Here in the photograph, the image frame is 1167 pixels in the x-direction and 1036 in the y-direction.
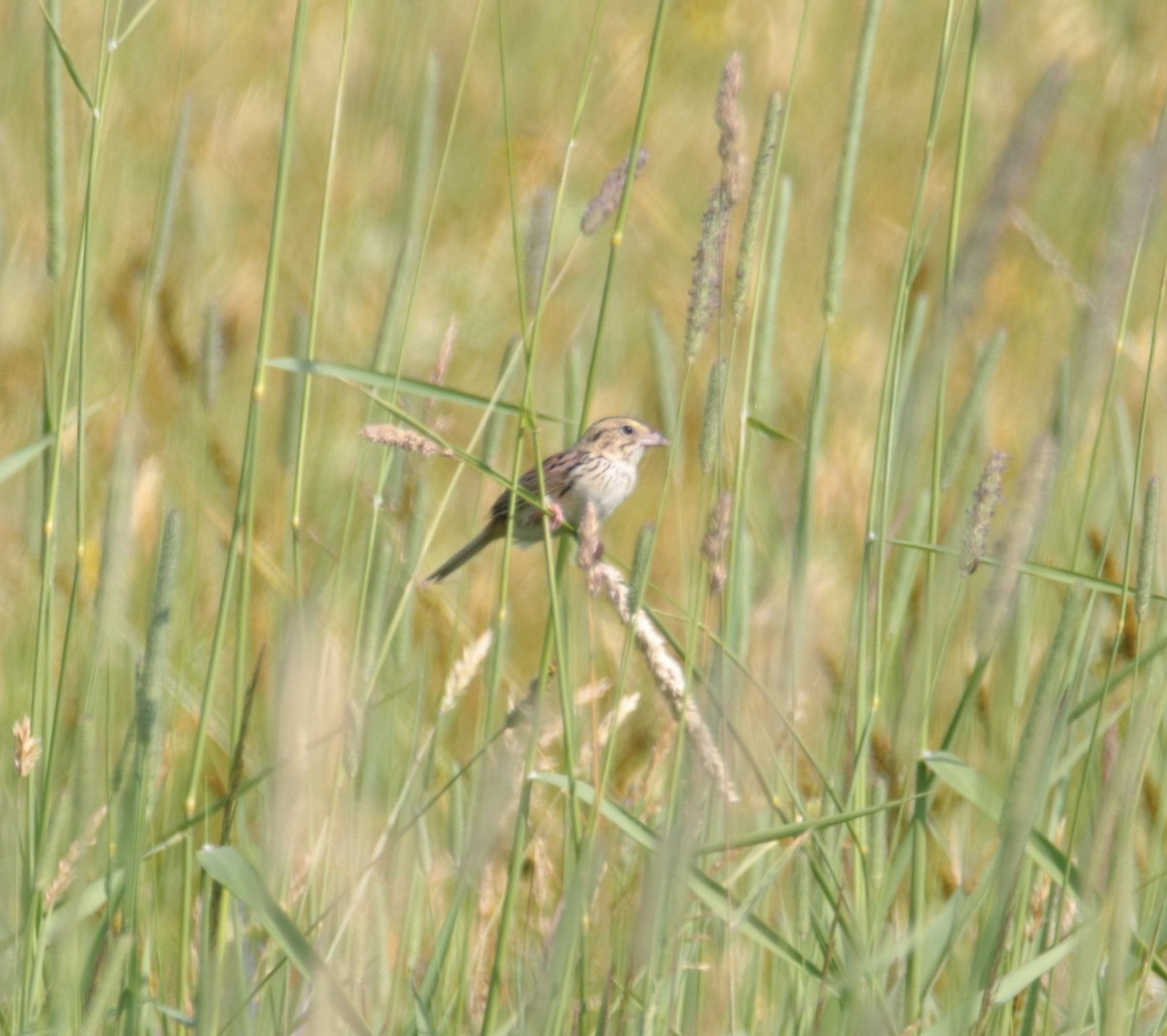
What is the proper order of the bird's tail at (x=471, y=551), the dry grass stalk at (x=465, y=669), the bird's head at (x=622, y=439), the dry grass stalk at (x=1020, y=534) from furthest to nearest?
the bird's head at (x=622, y=439) → the bird's tail at (x=471, y=551) → the dry grass stalk at (x=465, y=669) → the dry grass stalk at (x=1020, y=534)

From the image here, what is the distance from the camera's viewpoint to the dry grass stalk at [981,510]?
43.6 inches

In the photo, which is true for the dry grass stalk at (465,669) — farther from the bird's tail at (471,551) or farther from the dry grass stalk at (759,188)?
the bird's tail at (471,551)

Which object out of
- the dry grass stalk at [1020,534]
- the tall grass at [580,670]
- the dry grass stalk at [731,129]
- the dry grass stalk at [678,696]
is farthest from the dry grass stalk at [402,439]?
the dry grass stalk at [1020,534]

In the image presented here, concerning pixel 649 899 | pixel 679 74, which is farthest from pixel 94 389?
pixel 649 899

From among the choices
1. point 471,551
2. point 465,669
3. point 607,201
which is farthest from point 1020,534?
point 471,551

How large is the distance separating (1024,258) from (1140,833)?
1.55m

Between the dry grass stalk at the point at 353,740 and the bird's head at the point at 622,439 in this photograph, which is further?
the bird's head at the point at 622,439

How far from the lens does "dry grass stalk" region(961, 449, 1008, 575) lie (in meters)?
1.11

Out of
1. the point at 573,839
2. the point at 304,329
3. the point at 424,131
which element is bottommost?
the point at 573,839

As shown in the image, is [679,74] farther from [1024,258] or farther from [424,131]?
[424,131]

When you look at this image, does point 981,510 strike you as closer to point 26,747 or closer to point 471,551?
A: point 26,747

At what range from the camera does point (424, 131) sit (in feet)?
4.28

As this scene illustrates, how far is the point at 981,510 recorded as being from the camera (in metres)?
1.12

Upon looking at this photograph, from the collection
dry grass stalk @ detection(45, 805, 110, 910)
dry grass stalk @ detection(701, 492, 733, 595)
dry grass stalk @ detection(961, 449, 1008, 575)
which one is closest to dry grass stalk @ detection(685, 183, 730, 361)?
dry grass stalk @ detection(701, 492, 733, 595)
